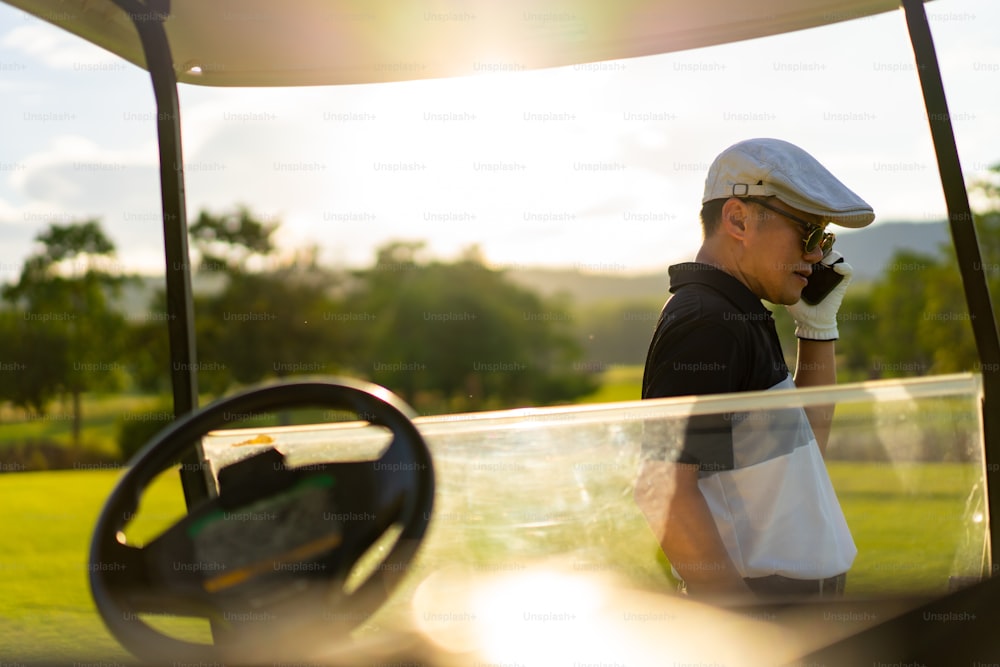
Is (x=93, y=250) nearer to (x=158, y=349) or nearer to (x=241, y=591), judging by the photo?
(x=158, y=349)

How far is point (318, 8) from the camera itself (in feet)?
5.80

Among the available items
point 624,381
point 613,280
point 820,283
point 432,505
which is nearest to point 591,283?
point 613,280

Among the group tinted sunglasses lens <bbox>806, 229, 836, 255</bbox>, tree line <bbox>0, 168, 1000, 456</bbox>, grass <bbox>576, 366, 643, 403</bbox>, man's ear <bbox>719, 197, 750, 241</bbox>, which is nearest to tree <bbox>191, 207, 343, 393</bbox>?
tree line <bbox>0, 168, 1000, 456</bbox>

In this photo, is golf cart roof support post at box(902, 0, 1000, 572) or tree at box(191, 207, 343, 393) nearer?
golf cart roof support post at box(902, 0, 1000, 572)

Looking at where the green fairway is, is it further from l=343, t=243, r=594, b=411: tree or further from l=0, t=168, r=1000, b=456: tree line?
l=343, t=243, r=594, b=411: tree

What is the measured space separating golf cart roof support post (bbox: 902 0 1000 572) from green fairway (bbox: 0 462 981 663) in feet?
0.28

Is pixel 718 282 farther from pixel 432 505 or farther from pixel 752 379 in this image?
pixel 432 505

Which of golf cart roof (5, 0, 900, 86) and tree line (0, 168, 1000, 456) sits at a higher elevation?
golf cart roof (5, 0, 900, 86)

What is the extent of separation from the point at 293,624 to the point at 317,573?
0.07 metres

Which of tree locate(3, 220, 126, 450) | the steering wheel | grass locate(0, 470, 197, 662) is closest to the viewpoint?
the steering wheel

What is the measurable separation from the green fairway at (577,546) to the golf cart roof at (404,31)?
853 millimetres

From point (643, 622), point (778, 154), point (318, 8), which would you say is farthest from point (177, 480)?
point (778, 154)

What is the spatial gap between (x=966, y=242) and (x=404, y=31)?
1.32 m

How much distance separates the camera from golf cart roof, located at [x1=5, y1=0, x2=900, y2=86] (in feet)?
5.65
